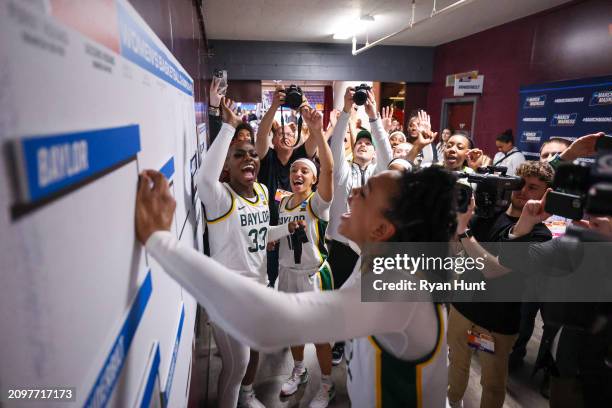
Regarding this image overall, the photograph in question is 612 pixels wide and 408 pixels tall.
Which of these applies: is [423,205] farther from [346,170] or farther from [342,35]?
[342,35]

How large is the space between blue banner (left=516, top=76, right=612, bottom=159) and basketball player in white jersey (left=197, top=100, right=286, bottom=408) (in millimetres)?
5128

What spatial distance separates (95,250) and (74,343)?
15 cm

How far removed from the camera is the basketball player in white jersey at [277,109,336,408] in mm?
2300

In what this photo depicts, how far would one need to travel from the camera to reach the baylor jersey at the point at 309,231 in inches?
95.2

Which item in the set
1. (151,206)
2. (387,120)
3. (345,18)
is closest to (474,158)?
(387,120)

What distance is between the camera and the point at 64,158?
0.46 meters

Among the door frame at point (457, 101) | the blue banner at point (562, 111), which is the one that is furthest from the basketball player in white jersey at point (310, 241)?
the door frame at point (457, 101)

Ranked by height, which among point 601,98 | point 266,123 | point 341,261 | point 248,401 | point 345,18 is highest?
point 345,18

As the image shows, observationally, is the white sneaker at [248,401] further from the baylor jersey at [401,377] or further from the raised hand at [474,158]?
the raised hand at [474,158]

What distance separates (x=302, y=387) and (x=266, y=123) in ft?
6.75

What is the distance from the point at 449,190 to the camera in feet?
3.54

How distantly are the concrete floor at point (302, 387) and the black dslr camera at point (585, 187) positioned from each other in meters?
1.93

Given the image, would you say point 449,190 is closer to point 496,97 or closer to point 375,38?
point 496,97

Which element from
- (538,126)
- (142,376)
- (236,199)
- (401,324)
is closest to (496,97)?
(538,126)
